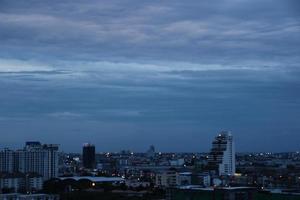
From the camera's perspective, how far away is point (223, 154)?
2250 cm

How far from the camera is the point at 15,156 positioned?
77.6 ft

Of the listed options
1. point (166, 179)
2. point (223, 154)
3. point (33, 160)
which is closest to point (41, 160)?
point (33, 160)

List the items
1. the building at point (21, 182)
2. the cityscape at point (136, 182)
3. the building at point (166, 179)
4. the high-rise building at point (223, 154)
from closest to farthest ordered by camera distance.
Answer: the cityscape at point (136, 182), the building at point (21, 182), the building at point (166, 179), the high-rise building at point (223, 154)

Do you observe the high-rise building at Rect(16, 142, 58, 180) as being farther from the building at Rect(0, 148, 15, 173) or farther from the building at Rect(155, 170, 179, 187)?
the building at Rect(155, 170, 179, 187)

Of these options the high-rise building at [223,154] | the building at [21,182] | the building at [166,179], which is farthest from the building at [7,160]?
the high-rise building at [223,154]

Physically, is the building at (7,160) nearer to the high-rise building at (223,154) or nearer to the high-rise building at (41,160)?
the high-rise building at (41,160)

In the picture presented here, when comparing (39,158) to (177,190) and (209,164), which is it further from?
(177,190)

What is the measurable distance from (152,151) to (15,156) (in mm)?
28540

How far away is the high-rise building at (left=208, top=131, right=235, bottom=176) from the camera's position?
73.8 ft

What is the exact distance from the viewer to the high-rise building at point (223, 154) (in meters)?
22.5

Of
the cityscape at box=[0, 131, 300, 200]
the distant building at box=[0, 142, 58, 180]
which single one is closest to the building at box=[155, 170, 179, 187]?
the cityscape at box=[0, 131, 300, 200]

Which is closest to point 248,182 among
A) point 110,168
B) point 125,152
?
point 110,168

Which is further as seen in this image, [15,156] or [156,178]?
[15,156]

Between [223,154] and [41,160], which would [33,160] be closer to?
[41,160]
